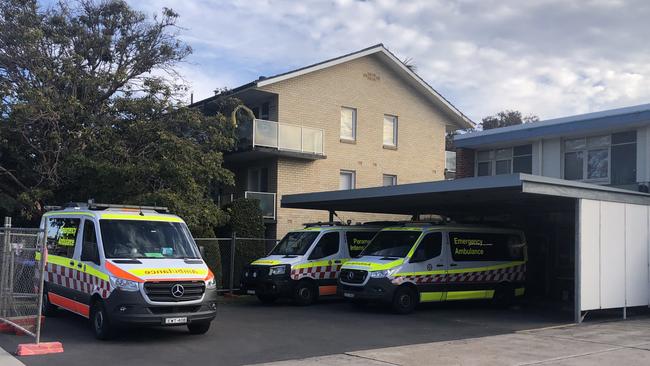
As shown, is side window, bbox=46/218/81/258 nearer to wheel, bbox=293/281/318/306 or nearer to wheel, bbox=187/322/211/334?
wheel, bbox=187/322/211/334

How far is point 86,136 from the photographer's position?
18.2 meters

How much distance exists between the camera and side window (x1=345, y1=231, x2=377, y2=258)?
59.3 feet

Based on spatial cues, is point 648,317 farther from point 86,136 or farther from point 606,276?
point 86,136

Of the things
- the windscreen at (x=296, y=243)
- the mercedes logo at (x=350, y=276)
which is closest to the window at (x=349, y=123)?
the windscreen at (x=296, y=243)

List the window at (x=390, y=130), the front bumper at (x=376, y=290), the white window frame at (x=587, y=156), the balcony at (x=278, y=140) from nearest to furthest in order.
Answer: the front bumper at (x=376, y=290)
the white window frame at (x=587, y=156)
the balcony at (x=278, y=140)
the window at (x=390, y=130)

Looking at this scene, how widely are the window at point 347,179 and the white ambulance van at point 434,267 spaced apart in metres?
12.4

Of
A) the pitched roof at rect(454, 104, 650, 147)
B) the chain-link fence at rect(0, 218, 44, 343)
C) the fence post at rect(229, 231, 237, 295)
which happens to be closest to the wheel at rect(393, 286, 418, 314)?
the fence post at rect(229, 231, 237, 295)

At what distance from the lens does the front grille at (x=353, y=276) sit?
15.3m

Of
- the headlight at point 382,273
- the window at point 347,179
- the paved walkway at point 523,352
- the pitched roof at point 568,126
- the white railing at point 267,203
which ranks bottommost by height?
the paved walkway at point 523,352

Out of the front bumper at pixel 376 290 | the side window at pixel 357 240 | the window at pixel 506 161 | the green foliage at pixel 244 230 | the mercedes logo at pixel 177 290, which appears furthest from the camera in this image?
the window at pixel 506 161

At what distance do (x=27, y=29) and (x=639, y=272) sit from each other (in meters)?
17.9

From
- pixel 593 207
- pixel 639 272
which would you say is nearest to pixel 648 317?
pixel 639 272

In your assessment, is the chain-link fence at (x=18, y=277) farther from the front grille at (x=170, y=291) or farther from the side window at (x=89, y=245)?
the front grille at (x=170, y=291)

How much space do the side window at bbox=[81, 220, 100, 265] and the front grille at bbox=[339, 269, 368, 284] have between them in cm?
647
